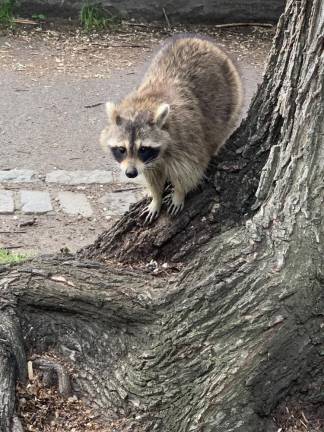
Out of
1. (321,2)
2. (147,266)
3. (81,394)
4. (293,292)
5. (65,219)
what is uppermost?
(321,2)

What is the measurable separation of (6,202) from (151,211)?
2.64m

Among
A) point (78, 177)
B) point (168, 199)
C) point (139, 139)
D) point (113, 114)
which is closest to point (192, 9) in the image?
point (78, 177)

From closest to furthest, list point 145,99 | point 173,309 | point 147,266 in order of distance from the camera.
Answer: point 173,309
point 147,266
point 145,99

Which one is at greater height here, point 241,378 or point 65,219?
point 241,378

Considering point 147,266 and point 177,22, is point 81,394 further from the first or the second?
point 177,22

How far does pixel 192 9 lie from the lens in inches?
408

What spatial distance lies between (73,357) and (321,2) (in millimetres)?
1838

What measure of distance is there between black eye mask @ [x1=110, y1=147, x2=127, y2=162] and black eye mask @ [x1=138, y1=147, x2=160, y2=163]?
0.15m

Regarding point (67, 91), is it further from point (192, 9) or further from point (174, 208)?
→ point (174, 208)

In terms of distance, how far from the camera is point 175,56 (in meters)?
4.94

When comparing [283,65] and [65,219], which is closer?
[283,65]

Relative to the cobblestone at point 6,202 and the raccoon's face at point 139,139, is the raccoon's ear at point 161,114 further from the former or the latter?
the cobblestone at point 6,202

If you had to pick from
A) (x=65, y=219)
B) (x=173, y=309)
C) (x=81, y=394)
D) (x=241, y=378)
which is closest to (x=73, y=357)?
(x=81, y=394)

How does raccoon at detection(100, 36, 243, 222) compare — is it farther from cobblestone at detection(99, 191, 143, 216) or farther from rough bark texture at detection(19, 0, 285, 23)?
rough bark texture at detection(19, 0, 285, 23)
